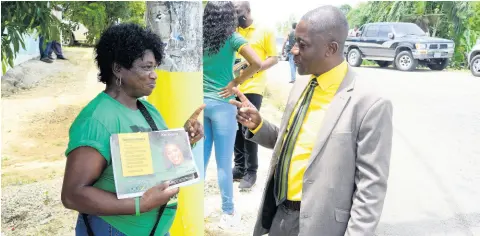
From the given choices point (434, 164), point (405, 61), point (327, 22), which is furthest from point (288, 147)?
point (405, 61)

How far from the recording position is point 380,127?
2.04 metres

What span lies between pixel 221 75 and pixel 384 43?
1524 centimetres

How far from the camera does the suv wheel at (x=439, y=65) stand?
1820cm

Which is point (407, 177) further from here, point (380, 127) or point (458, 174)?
point (380, 127)

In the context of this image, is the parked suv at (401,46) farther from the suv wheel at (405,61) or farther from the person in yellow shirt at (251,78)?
the person in yellow shirt at (251,78)

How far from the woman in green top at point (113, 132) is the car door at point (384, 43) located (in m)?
16.9

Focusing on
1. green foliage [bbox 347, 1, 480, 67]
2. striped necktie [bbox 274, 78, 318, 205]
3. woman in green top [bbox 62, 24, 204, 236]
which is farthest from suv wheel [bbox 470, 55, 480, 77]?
woman in green top [bbox 62, 24, 204, 236]

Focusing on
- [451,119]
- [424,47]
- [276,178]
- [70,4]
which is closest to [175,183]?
[276,178]

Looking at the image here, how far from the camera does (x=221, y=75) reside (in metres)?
4.11

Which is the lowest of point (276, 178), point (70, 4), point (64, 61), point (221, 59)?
point (64, 61)

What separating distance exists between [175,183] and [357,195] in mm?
821

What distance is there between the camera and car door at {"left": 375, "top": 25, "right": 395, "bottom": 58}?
17797mm

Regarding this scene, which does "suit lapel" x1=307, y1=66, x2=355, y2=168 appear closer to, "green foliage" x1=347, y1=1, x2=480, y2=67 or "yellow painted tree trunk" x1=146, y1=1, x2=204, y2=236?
"yellow painted tree trunk" x1=146, y1=1, x2=204, y2=236

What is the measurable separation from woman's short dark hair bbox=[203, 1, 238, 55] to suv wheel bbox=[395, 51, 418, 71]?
1475 cm
